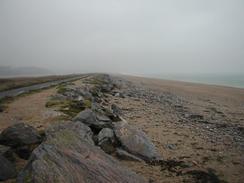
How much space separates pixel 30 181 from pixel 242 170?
34.9 ft

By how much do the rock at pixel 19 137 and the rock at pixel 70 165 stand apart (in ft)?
6.93

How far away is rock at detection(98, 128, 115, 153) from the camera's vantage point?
1209 cm

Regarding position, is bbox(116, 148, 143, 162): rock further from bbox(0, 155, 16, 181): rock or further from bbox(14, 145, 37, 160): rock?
bbox(0, 155, 16, 181): rock

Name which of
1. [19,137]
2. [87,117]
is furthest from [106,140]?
[19,137]

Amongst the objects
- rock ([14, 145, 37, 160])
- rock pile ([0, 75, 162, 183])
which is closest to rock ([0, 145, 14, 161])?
rock pile ([0, 75, 162, 183])

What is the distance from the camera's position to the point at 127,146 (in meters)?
12.2

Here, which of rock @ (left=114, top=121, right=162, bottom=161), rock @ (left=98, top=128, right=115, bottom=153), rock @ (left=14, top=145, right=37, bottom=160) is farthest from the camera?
rock @ (left=98, top=128, right=115, bottom=153)

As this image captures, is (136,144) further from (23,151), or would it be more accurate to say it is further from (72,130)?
(23,151)

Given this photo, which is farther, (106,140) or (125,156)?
(106,140)

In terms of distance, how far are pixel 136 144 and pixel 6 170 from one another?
6617 mm

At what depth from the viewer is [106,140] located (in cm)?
1241

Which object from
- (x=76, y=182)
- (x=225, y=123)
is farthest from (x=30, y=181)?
(x=225, y=123)

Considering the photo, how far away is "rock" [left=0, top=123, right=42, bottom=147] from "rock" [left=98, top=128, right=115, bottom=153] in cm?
330

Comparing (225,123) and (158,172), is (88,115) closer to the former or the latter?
(158,172)
